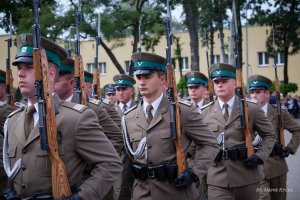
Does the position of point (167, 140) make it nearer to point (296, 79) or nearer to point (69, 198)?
point (69, 198)

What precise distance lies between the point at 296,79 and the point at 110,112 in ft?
125

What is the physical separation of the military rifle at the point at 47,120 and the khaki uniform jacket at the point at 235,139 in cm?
295

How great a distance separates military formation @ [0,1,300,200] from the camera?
131 inches

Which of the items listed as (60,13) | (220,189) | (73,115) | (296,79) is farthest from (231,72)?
(296,79)

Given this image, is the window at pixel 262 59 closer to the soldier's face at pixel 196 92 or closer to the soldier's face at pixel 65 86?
the soldier's face at pixel 196 92

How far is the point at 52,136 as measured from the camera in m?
3.23

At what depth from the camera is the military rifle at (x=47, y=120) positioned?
3199mm

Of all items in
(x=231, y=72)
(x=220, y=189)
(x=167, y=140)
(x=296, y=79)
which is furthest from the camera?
(x=296, y=79)

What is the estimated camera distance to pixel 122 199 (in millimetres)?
6621

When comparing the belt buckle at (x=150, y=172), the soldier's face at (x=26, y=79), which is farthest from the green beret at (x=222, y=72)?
the soldier's face at (x=26, y=79)

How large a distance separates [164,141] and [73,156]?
4.42 feet

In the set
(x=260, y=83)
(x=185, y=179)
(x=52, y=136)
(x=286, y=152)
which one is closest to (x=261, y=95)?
(x=260, y=83)

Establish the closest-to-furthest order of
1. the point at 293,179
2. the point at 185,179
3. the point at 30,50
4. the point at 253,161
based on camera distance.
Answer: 1. the point at 30,50
2. the point at 185,179
3. the point at 253,161
4. the point at 293,179

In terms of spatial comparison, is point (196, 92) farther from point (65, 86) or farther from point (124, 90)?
point (65, 86)
